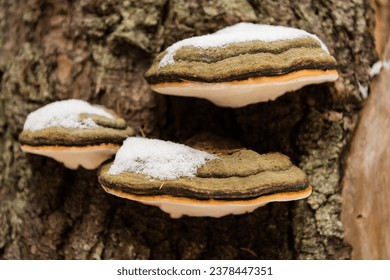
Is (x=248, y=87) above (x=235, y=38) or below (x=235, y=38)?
below

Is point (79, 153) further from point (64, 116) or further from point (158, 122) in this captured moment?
point (158, 122)

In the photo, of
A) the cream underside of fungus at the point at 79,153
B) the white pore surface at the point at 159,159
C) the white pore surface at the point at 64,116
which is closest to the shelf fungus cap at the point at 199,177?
the white pore surface at the point at 159,159

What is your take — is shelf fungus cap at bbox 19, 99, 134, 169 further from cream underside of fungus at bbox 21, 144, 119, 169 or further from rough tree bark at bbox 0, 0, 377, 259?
rough tree bark at bbox 0, 0, 377, 259

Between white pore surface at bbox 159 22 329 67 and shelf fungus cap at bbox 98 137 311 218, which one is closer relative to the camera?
shelf fungus cap at bbox 98 137 311 218

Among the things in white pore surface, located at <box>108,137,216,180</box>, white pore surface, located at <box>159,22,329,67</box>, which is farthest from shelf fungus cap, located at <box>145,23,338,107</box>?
white pore surface, located at <box>108,137,216,180</box>

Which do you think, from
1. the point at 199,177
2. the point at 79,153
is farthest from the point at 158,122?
the point at 199,177

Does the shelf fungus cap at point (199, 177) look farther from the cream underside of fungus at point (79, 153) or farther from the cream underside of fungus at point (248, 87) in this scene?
the cream underside of fungus at point (248, 87)
